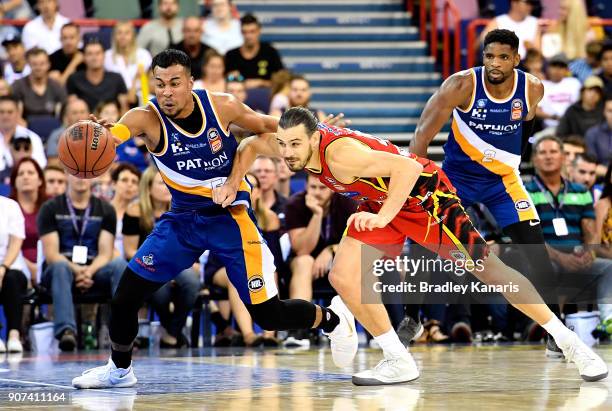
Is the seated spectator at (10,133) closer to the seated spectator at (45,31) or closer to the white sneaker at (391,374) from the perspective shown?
the seated spectator at (45,31)

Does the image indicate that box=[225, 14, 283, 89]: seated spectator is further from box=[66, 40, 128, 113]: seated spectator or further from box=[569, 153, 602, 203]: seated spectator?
box=[569, 153, 602, 203]: seated spectator

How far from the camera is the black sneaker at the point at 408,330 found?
7.68 metres

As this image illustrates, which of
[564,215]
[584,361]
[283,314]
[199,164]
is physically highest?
[199,164]

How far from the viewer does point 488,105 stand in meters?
7.57

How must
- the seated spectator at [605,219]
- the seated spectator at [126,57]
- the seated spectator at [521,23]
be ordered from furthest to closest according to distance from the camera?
the seated spectator at [521,23] < the seated spectator at [126,57] < the seated spectator at [605,219]

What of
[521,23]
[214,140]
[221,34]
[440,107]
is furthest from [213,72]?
[214,140]

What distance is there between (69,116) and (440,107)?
5.13 metres

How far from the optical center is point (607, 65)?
44.0 feet

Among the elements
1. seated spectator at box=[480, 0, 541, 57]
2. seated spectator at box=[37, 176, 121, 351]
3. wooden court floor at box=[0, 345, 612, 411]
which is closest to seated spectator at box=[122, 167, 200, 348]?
seated spectator at box=[37, 176, 121, 351]

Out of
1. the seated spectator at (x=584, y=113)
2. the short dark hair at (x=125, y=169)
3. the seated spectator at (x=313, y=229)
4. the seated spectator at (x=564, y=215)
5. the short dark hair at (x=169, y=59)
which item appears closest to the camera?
the short dark hair at (x=169, y=59)

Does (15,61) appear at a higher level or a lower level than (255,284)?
higher

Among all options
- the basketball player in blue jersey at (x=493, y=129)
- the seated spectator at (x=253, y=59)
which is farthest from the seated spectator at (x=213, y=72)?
the basketball player in blue jersey at (x=493, y=129)

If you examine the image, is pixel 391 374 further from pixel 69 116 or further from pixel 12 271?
pixel 69 116

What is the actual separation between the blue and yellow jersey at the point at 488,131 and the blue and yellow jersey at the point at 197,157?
1986mm
